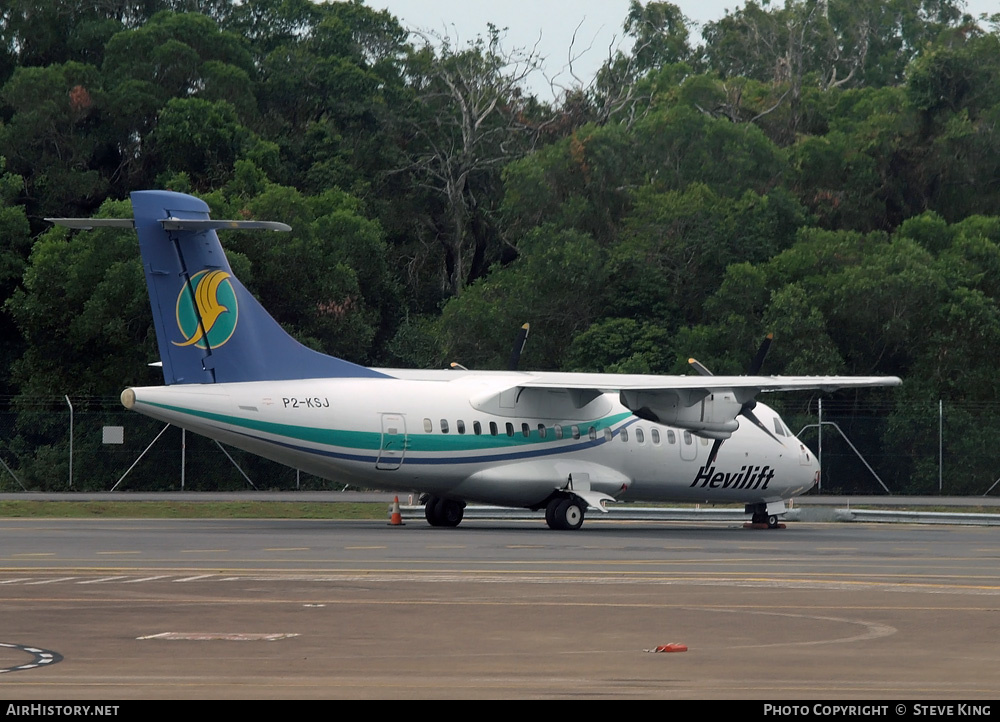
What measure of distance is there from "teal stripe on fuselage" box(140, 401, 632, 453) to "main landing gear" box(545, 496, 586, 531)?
1.26 metres

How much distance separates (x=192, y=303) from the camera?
26500 mm

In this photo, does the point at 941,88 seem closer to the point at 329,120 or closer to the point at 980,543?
the point at 329,120

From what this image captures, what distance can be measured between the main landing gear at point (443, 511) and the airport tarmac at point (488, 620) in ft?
20.0

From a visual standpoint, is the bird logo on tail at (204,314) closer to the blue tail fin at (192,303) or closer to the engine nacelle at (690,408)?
the blue tail fin at (192,303)

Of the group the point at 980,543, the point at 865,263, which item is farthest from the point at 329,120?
the point at 980,543

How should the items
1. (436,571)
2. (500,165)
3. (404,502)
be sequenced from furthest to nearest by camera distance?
(500,165)
(404,502)
(436,571)

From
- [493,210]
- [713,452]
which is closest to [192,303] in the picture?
[713,452]

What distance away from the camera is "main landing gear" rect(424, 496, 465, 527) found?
Result: 3056 cm

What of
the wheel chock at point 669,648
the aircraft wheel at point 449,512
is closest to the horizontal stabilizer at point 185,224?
the aircraft wheel at point 449,512

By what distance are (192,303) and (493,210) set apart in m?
39.1

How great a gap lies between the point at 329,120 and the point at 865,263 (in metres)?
24.9

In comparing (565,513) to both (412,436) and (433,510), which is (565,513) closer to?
(433,510)

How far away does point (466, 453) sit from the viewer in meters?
28.6

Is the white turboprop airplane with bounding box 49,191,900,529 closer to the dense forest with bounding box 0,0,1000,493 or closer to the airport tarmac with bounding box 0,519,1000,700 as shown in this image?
the airport tarmac with bounding box 0,519,1000,700
